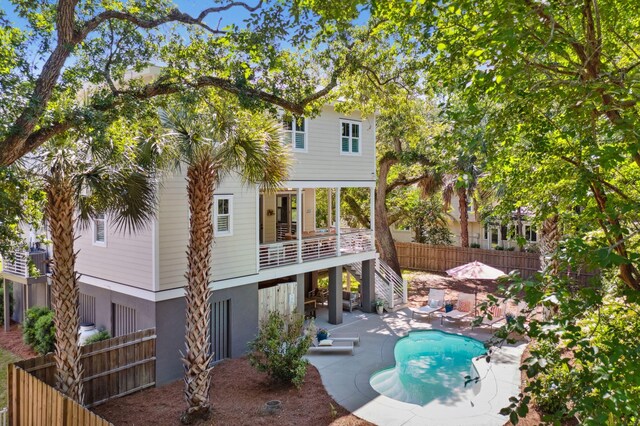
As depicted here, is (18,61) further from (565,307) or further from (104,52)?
(565,307)

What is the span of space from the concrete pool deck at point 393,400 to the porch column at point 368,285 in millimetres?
2245

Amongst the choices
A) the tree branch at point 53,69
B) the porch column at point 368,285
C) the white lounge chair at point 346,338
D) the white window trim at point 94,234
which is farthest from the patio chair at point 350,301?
the tree branch at point 53,69

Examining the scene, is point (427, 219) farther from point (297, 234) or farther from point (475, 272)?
point (297, 234)

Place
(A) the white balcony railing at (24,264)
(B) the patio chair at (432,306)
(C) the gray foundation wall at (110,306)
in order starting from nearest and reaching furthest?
(C) the gray foundation wall at (110,306), (A) the white balcony railing at (24,264), (B) the patio chair at (432,306)

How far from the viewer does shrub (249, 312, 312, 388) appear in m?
12.0

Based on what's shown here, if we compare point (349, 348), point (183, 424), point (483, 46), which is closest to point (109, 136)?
point (183, 424)

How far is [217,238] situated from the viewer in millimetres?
14625

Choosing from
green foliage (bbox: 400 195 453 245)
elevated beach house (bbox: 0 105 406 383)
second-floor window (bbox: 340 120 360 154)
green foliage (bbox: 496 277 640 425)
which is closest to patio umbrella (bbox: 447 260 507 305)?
elevated beach house (bbox: 0 105 406 383)

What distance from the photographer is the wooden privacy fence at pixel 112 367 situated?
33.5 feet

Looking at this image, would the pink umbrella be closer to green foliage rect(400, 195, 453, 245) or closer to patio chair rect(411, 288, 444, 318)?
patio chair rect(411, 288, 444, 318)

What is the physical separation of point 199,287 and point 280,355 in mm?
3137

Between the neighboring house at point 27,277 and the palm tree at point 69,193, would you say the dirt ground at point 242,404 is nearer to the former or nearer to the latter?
the palm tree at point 69,193

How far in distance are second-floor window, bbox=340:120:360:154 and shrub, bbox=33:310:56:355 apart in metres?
12.2

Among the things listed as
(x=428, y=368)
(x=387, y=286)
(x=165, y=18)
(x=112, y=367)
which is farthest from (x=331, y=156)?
(x=112, y=367)
